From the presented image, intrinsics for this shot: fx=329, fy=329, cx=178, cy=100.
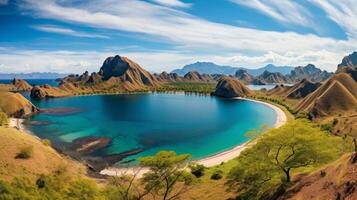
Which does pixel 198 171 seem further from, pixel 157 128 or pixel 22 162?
pixel 157 128

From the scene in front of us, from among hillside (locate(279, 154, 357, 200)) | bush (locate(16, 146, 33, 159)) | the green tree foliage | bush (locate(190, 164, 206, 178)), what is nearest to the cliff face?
bush (locate(16, 146, 33, 159))

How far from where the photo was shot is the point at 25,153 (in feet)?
204

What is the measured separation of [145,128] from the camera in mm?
138875

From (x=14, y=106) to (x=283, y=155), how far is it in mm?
158001

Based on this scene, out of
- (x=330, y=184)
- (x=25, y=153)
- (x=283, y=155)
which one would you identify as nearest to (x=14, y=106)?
(x=25, y=153)

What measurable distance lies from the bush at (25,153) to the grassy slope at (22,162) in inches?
27.6

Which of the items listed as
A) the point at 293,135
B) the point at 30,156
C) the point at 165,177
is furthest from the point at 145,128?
the point at 293,135

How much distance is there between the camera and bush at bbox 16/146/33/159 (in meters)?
61.8

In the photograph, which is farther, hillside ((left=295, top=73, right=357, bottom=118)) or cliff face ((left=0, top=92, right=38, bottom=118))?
cliff face ((left=0, top=92, right=38, bottom=118))

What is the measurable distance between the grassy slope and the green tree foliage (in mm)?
36160

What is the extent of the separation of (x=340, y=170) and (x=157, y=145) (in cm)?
7770

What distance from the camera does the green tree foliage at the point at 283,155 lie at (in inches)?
1660

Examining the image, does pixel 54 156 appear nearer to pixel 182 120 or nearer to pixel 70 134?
pixel 70 134

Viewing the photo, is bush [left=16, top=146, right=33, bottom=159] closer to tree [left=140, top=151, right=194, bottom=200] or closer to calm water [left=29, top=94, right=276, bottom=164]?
tree [left=140, top=151, right=194, bottom=200]
